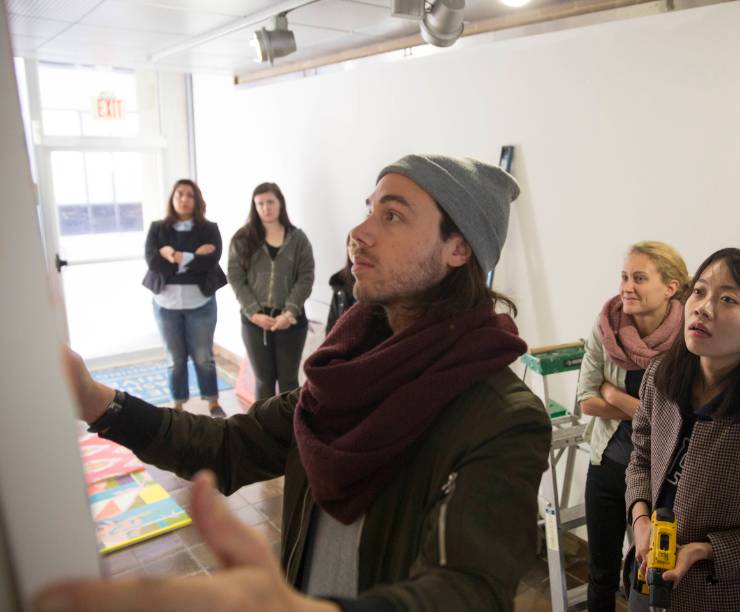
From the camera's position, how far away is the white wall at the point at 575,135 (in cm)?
220

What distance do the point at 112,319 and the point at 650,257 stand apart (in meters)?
4.82

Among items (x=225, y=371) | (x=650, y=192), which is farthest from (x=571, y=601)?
(x=225, y=371)

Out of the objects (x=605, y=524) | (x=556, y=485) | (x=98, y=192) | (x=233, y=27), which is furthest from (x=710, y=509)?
(x=98, y=192)

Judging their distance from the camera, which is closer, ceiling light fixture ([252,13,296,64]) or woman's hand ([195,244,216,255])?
ceiling light fixture ([252,13,296,64])

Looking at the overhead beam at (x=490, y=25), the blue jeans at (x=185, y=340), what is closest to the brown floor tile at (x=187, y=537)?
the blue jeans at (x=185, y=340)

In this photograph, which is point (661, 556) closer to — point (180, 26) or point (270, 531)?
point (270, 531)

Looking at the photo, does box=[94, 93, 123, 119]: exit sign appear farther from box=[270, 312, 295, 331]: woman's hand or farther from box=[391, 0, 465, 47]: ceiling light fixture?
box=[391, 0, 465, 47]: ceiling light fixture

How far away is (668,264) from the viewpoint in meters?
2.02

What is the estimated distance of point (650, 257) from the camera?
2037mm

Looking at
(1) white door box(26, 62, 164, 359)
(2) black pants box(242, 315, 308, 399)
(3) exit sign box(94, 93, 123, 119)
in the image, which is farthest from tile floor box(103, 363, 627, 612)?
(3) exit sign box(94, 93, 123, 119)

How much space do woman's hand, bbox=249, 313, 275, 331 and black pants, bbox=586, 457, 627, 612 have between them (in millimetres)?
2157

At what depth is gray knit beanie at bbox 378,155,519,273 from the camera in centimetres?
105

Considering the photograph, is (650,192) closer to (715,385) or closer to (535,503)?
(715,385)

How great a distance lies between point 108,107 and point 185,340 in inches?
98.7
